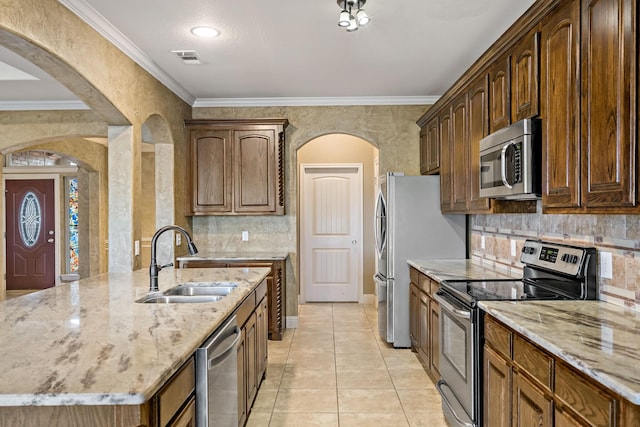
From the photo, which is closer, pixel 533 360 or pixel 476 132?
pixel 533 360

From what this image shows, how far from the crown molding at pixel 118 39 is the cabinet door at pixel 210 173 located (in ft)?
2.05

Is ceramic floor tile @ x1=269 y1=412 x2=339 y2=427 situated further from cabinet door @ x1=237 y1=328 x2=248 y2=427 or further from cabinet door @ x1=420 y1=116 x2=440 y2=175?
cabinet door @ x1=420 y1=116 x2=440 y2=175

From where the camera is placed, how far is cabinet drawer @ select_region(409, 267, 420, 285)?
3947mm

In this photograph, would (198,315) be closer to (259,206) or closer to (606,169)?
(606,169)

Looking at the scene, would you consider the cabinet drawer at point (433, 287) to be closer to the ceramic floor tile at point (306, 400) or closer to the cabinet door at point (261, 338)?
the ceramic floor tile at point (306, 400)

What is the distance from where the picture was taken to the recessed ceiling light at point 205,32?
313cm

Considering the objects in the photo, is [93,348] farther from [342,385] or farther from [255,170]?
[255,170]

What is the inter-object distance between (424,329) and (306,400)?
1143 mm

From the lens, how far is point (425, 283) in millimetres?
3652

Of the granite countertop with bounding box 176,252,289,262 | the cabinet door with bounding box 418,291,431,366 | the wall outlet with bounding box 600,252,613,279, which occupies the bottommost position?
the cabinet door with bounding box 418,291,431,366

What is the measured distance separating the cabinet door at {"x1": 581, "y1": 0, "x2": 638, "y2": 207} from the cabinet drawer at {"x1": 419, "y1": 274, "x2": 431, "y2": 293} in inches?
68.8

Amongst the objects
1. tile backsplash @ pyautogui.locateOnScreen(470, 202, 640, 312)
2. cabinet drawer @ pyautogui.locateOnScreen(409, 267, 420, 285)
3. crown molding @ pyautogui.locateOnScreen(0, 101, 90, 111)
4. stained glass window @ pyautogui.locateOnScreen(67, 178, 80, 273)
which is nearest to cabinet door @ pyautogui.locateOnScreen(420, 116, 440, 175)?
tile backsplash @ pyautogui.locateOnScreen(470, 202, 640, 312)

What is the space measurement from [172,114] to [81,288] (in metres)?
2.38

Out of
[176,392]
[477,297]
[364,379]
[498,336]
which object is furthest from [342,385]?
[176,392]
